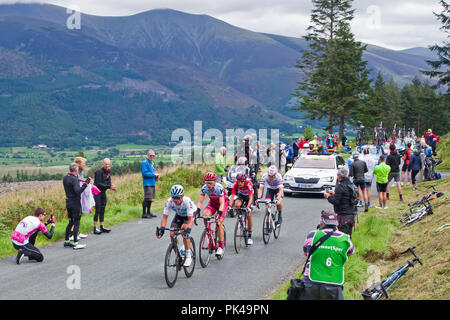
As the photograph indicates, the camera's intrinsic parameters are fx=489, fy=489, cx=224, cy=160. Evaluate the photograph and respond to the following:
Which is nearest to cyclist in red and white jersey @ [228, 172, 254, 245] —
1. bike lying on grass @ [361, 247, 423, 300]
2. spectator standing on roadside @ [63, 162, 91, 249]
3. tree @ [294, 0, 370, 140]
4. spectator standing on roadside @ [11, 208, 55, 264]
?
spectator standing on roadside @ [63, 162, 91, 249]

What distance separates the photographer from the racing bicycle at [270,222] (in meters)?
12.6

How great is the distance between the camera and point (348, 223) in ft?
35.7

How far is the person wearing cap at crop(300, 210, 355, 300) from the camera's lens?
20.8 feet

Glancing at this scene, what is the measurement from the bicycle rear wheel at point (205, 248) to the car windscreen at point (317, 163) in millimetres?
11654

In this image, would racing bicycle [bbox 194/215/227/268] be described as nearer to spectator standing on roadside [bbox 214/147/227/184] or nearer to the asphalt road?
the asphalt road

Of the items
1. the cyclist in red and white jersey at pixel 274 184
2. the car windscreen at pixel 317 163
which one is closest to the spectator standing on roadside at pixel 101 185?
the cyclist in red and white jersey at pixel 274 184

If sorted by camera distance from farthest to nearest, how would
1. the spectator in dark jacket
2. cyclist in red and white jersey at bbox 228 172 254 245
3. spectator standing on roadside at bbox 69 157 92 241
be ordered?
1. spectator standing on roadside at bbox 69 157 92 241
2. cyclist in red and white jersey at bbox 228 172 254 245
3. the spectator in dark jacket

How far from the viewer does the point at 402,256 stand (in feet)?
34.7

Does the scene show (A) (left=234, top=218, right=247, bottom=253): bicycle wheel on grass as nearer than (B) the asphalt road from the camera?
No

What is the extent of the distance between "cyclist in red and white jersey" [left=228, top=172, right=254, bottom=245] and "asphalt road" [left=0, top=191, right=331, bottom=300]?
66 cm

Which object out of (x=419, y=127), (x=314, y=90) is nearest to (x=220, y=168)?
(x=314, y=90)

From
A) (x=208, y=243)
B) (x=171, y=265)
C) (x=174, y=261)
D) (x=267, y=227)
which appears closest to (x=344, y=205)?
(x=267, y=227)

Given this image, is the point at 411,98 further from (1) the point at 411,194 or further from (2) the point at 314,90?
(1) the point at 411,194

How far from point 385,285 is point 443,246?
6.38 feet
